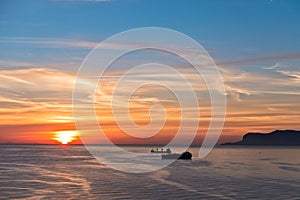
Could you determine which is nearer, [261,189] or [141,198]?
[141,198]

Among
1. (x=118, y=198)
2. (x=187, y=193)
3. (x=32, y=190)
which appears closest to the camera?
(x=118, y=198)

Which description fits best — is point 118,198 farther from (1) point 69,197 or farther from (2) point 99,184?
(2) point 99,184

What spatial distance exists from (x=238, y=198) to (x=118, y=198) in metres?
13.4

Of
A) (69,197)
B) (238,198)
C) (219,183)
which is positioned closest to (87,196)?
(69,197)

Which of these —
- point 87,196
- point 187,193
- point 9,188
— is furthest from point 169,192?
point 9,188

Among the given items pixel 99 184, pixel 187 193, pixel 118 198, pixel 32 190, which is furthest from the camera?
pixel 99 184

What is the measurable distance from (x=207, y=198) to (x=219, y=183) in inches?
698

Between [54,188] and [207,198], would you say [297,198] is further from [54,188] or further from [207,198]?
[54,188]

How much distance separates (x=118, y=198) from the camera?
48.6 metres

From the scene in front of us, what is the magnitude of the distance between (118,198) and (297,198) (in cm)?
2038

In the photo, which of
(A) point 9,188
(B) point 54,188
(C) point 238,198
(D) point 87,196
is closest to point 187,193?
(C) point 238,198

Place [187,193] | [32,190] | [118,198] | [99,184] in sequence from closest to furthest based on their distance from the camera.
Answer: [118,198] → [187,193] → [32,190] → [99,184]

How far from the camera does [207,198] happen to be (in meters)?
49.2

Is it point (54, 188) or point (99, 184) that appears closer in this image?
point (54, 188)
